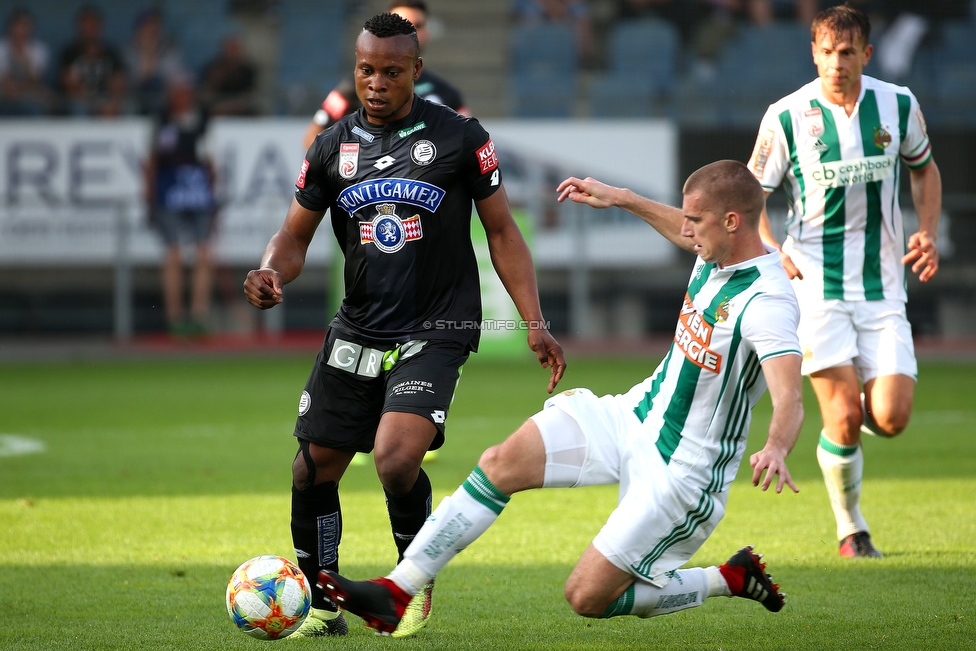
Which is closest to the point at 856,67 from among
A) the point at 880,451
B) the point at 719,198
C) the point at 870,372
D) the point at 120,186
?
the point at 870,372

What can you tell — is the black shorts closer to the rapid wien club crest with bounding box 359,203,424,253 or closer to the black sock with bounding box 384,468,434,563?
the black sock with bounding box 384,468,434,563

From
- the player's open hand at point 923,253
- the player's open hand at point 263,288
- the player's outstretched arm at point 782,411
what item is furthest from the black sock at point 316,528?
the player's open hand at point 923,253

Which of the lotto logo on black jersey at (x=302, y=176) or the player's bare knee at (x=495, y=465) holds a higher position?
the lotto logo on black jersey at (x=302, y=176)

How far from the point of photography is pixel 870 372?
17.3 feet

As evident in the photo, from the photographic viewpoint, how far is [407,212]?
4.05 meters

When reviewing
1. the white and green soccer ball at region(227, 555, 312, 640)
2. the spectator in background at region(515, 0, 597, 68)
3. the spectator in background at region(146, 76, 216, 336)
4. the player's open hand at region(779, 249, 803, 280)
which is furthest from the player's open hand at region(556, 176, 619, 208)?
the spectator in background at region(515, 0, 597, 68)

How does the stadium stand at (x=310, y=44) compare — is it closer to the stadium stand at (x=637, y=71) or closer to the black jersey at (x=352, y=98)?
the stadium stand at (x=637, y=71)

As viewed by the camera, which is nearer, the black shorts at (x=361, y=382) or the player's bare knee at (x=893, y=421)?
the black shorts at (x=361, y=382)

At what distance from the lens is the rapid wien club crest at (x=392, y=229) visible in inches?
159

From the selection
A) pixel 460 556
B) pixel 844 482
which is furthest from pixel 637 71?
pixel 460 556

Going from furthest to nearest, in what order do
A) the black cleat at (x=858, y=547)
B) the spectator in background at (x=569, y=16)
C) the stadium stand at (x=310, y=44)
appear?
the spectator in background at (x=569, y=16)
the stadium stand at (x=310, y=44)
the black cleat at (x=858, y=547)

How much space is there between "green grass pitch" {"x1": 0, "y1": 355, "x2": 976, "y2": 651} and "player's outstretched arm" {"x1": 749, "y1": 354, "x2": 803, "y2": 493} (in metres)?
0.98

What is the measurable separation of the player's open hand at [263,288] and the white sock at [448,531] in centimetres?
89

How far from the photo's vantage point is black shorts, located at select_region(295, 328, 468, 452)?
399cm
